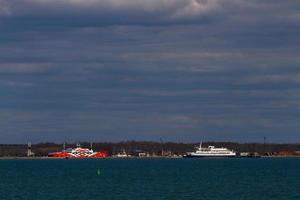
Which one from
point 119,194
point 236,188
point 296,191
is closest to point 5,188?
point 119,194

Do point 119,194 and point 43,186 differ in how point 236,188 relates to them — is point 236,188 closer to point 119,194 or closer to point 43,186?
point 119,194

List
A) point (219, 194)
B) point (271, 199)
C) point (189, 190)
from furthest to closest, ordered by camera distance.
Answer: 1. point (189, 190)
2. point (219, 194)
3. point (271, 199)

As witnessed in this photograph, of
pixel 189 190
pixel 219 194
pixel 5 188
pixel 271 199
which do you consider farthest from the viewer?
pixel 5 188

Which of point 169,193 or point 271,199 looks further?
point 169,193

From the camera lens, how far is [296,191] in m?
97.8

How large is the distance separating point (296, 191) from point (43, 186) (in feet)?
108

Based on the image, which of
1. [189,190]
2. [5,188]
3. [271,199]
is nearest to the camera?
[271,199]

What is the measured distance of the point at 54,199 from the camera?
87562mm

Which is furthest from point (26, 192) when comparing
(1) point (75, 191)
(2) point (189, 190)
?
(2) point (189, 190)

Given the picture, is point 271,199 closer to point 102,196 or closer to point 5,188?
point 102,196

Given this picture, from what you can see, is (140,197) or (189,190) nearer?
(140,197)

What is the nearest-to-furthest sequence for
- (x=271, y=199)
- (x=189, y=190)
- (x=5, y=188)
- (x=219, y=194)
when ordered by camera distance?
(x=271, y=199), (x=219, y=194), (x=189, y=190), (x=5, y=188)

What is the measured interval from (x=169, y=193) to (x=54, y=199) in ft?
43.4

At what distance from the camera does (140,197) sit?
3489 inches
